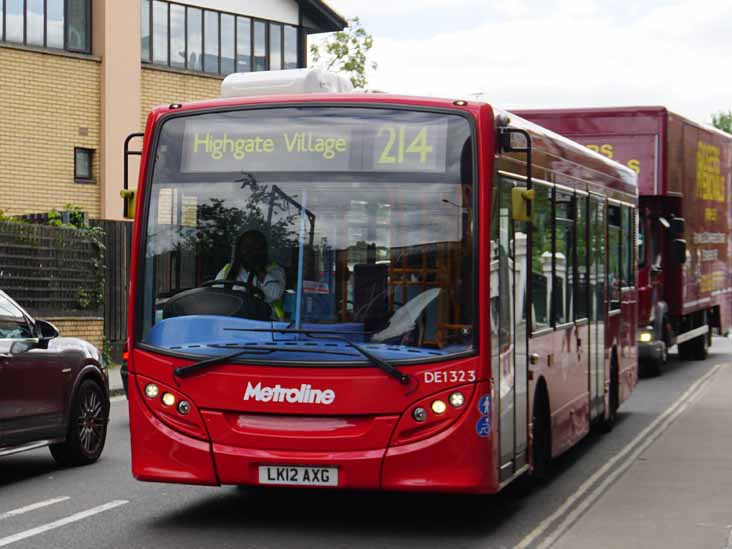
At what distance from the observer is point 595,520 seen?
10352 millimetres

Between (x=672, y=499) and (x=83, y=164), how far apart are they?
82.6 ft

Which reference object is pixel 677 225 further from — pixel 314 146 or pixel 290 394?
pixel 290 394

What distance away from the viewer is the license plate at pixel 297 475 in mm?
9359

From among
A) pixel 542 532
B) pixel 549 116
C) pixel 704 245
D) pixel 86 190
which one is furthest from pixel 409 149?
pixel 86 190

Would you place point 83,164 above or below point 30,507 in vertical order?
above

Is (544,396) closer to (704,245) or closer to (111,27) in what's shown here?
(704,245)

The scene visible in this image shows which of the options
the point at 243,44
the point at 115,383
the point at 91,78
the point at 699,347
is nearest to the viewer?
the point at 115,383

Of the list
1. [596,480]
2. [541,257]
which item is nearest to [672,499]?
[596,480]

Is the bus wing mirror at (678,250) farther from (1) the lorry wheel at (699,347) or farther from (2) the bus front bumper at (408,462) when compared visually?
(2) the bus front bumper at (408,462)

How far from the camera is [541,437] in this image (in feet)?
38.3

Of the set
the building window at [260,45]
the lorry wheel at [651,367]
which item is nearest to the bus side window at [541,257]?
the lorry wheel at [651,367]

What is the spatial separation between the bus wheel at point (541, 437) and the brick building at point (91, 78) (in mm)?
22860

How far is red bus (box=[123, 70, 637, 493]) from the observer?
936 centimetres

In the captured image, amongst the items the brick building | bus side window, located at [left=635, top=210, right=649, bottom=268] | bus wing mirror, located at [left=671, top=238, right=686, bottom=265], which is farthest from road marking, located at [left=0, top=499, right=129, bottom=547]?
the brick building
